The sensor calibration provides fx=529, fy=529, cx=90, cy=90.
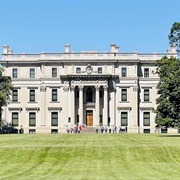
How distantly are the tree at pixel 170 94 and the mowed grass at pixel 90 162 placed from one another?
66.5 feet

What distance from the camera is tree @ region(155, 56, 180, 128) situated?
6373 cm

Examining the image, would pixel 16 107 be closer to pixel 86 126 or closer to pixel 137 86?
pixel 86 126

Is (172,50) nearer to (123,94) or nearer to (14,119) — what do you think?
(123,94)

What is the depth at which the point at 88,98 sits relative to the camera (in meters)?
98.2

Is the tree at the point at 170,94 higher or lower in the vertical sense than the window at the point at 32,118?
higher

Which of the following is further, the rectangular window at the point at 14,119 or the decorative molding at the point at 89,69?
the rectangular window at the point at 14,119

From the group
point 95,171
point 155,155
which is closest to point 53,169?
point 95,171

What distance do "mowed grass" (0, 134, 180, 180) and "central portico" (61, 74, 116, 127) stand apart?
2044 inches

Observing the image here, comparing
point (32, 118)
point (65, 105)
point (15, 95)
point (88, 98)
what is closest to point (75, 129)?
point (65, 105)

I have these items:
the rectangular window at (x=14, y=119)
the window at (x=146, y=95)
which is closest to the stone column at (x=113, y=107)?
the window at (x=146, y=95)

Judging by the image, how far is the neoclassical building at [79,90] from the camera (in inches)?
3829

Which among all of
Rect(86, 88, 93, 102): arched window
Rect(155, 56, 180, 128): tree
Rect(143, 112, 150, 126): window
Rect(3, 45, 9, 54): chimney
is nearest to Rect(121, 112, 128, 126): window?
Rect(143, 112, 150, 126): window

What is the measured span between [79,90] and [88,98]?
2.82 meters

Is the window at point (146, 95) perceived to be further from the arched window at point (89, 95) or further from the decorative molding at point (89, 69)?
the decorative molding at point (89, 69)
